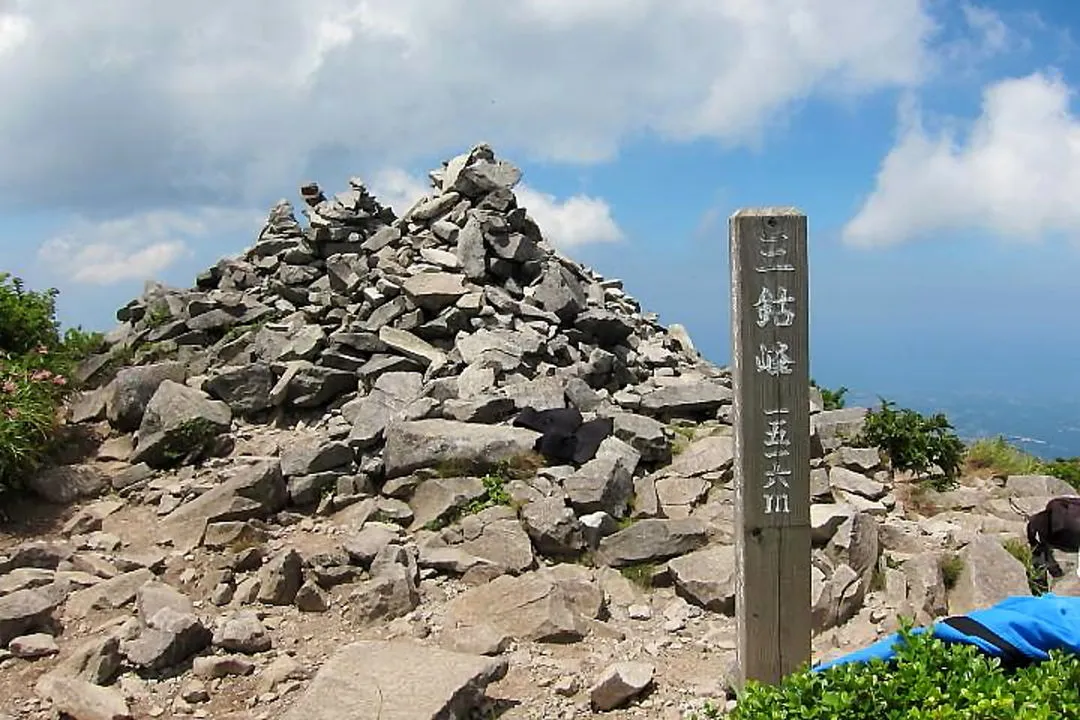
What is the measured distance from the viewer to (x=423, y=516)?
30.5 feet

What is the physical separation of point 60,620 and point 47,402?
4745mm

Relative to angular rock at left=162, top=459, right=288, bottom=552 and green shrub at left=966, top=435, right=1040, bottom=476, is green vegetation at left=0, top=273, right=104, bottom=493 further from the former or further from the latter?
green shrub at left=966, top=435, right=1040, bottom=476

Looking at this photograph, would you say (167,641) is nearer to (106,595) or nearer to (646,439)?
(106,595)

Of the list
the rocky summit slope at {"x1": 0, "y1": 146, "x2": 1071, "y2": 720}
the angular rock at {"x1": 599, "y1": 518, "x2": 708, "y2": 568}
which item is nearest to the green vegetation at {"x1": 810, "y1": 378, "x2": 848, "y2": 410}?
the rocky summit slope at {"x1": 0, "y1": 146, "x2": 1071, "y2": 720}

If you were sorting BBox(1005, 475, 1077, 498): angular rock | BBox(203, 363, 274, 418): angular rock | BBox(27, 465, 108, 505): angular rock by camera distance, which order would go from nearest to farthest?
BBox(27, 465, 108, 505): angular rock
BBox(1005, 475, 1077, 498): angular rock
BBox(203, 363, 274, 418): angular rock

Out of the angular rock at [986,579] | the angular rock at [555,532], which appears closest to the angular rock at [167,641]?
the angular rock at [555,532]

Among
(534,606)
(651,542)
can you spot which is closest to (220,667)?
(534,606)

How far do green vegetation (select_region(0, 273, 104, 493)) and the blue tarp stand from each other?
936 cm

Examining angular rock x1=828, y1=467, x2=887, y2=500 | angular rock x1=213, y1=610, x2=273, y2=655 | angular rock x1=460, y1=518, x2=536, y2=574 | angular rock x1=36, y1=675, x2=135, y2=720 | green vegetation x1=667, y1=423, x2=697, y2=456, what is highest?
green vegetation x1=667, y1=423, x2=697, y2=456

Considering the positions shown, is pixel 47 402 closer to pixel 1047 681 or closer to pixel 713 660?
pixel 713 660

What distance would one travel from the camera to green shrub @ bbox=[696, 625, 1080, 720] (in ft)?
12.6

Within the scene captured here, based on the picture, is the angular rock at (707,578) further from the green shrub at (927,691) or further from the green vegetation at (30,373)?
the green vegetation at (30,373)

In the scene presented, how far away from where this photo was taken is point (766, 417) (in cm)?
565

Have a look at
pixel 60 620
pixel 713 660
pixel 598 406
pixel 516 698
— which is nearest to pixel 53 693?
pixel 60 620
